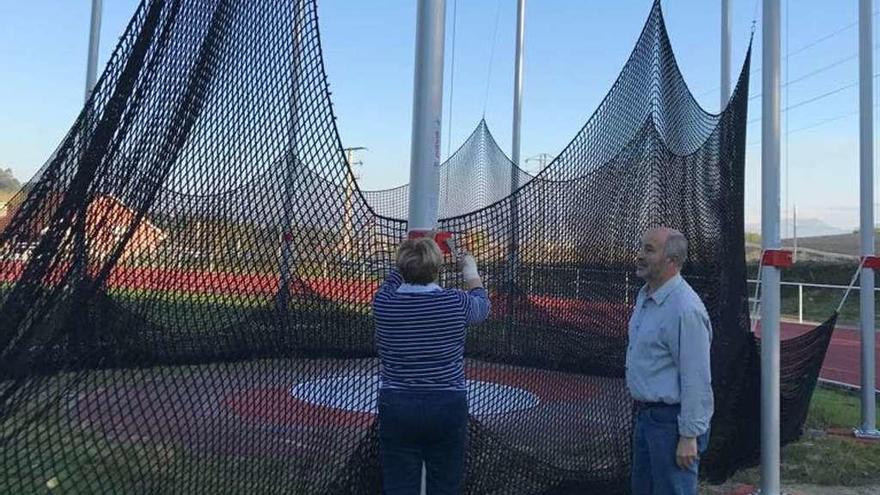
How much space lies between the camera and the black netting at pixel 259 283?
251 cm

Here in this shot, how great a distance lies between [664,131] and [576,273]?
119 cm

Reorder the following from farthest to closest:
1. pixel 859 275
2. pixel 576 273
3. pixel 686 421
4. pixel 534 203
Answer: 1. pixel 859 275
2. pixel 576 273
3. pixel 534 203
4. pixel 686 421

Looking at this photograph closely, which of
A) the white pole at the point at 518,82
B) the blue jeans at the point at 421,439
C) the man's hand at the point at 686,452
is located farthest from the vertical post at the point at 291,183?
the white pole at the point at 518,82

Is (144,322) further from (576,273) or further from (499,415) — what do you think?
(576,273)

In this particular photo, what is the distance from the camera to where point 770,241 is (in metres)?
4.79

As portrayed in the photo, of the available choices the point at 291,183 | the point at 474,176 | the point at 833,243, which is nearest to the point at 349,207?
the point at 291,183

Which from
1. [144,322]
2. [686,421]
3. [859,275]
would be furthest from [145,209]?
[859,275]

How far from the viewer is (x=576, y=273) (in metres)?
4.95

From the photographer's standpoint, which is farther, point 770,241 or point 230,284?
point 770,241

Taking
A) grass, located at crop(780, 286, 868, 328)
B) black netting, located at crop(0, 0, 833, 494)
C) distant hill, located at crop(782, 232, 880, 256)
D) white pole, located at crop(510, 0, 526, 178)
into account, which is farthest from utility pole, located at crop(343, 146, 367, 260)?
distant hill, located at crop(782, 232, 880, 256)

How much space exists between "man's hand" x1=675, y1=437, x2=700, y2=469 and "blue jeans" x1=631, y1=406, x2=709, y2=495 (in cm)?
3

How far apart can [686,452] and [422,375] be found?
1005 mm

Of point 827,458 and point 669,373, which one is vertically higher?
point 669,373

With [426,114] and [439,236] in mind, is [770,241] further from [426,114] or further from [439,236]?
[426,114]
